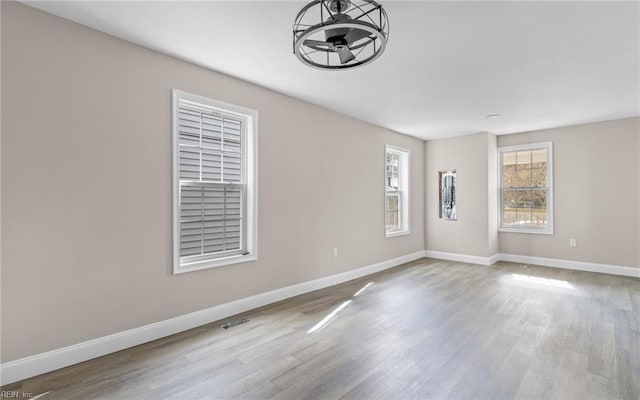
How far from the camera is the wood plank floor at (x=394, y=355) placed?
2.17 m

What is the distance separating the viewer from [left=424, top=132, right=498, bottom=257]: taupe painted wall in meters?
6.25

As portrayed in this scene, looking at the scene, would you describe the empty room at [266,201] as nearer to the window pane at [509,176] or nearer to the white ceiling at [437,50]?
the white ceiling at [437,50]

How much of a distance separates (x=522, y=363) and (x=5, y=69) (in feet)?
14.4

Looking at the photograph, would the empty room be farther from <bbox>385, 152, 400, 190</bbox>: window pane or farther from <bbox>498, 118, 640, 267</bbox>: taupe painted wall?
<bbox>385, 152, 400, 190</bbox>: window pane

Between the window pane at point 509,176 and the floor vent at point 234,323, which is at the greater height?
the window pane at point 509,176

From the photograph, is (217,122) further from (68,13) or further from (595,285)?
(595,285)

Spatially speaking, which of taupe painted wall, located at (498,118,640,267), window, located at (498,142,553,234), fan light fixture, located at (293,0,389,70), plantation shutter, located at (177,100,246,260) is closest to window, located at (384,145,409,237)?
window, located at (498,142,553,234)

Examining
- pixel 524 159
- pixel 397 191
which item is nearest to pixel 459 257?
pixel 397 191

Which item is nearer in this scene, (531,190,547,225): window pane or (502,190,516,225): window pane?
(531,190,547,225): window pane

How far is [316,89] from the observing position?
12.9ft

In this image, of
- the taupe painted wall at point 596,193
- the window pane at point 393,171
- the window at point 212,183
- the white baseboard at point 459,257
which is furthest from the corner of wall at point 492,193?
the window at point 212,183

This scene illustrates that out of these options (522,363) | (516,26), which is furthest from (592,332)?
(516,26)

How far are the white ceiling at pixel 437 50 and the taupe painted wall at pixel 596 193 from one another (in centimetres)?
84

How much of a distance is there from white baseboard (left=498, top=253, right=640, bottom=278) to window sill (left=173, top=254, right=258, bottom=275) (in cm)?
542
